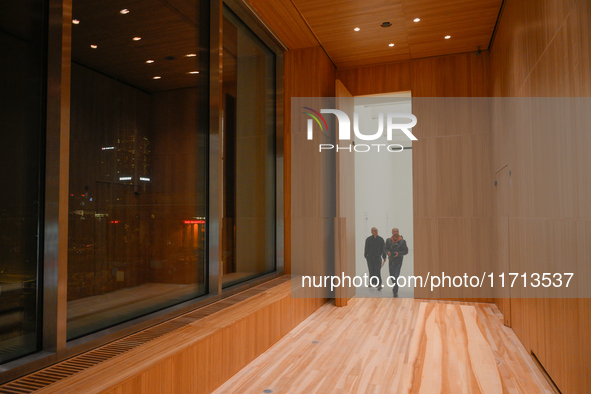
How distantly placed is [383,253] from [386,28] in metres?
3.33

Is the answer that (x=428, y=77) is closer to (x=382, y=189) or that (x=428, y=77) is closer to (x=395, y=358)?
(x=382, y=189)

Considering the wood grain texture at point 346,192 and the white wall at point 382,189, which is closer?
the wood grain texture at point 346,192

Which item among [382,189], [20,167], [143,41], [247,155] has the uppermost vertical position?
[143,41]

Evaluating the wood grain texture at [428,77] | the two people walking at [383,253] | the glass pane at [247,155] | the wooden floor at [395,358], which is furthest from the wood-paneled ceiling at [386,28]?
the wooden floor at [395,358]

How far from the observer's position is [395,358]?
375 centimetres

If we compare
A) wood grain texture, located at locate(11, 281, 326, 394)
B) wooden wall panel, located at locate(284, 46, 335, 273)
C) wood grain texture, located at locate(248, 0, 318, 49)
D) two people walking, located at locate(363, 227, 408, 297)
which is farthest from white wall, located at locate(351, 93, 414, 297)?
wood grain texture, located at locate(11, 281, 326, 394)

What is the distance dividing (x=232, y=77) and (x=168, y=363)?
10.5ft

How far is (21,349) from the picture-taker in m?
2.28

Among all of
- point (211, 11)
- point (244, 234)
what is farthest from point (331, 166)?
point (211, 11)

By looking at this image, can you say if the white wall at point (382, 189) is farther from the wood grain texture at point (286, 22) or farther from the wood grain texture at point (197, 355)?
the wood grain texture at point (197, 355)

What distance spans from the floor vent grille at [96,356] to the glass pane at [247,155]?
3.20 feet

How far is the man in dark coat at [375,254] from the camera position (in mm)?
6652

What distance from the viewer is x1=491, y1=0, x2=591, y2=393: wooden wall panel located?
2.46m

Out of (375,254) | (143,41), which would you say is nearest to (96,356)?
(143,41)
